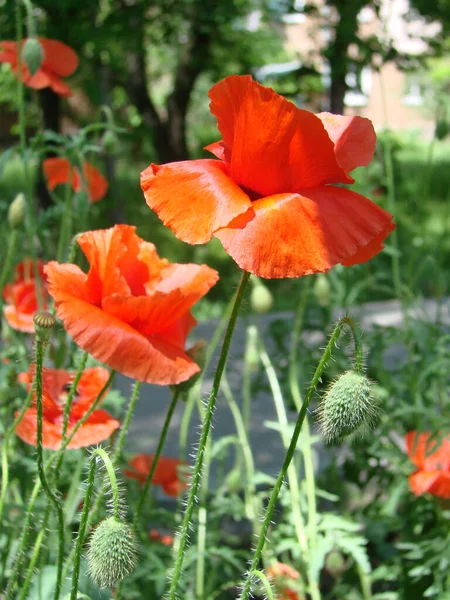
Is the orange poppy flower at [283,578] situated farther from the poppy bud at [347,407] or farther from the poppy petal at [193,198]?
the poppy petal at [193,198]

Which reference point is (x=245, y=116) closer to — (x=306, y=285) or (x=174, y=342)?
(x=174, y=342)

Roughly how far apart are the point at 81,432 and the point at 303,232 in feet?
1.58

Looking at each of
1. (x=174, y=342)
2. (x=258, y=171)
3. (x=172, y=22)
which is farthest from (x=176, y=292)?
(x=172, y=22)

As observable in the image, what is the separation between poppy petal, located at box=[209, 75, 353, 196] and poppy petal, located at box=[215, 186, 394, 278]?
2 centimetres

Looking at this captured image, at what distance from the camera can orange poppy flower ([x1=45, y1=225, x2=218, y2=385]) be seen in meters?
0.89

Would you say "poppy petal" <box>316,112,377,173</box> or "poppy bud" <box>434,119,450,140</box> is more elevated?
"poppy petal" <box>316,112,377,173</box>

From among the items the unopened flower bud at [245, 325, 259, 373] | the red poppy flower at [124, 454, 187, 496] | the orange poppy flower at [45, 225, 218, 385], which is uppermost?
the orange poppy flower at [45, 225, 218, 385]

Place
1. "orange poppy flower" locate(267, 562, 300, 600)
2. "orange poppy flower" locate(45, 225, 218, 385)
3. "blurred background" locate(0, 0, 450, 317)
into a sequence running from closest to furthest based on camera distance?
"orange poppy flower" locate(45, 225, 218, 385)
"orange poppy flower" locate(267, 562, 300, 600)
"blurred background" locate(0, 0, 450, 317)

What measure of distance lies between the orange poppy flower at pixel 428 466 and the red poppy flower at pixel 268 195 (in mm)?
843

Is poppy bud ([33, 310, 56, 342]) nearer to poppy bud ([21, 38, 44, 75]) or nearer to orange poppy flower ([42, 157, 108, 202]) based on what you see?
poppy bud ([21, 38, 44, 75])

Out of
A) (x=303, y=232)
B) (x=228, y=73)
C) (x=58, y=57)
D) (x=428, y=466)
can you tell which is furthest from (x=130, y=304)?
(x=228, y=73)

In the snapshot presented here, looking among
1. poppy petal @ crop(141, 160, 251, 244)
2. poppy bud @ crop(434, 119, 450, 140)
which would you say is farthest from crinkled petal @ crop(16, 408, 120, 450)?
poppy bud @ crop(434, 119, 450, 140)

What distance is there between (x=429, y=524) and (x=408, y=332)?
1.45ft

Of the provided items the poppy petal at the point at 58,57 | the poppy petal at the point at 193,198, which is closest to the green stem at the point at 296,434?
the poppy petal at the point at 193,198
